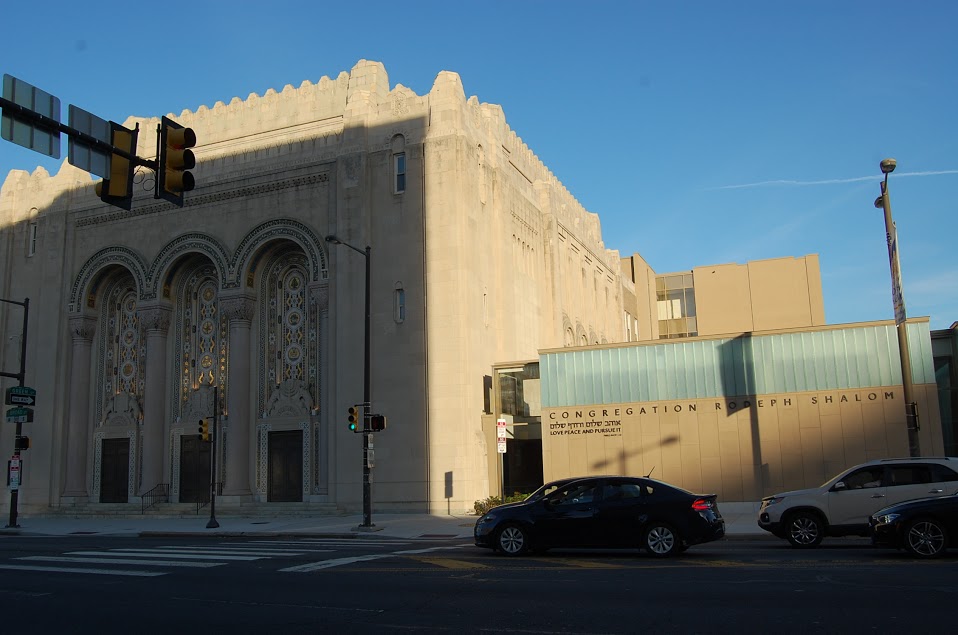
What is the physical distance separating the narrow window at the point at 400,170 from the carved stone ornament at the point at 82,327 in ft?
55.3

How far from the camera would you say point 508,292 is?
37469mm

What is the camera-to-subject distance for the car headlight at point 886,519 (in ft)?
45.8

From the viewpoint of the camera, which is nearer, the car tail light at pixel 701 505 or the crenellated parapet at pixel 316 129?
the car tail light at pixel 701 505

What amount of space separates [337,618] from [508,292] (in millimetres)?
28088

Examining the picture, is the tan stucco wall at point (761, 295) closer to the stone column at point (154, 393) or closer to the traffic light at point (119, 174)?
the stone column at point (154, 393)

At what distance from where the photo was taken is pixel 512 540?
1623 cm

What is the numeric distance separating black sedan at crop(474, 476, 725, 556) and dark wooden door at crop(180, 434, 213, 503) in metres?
23.5

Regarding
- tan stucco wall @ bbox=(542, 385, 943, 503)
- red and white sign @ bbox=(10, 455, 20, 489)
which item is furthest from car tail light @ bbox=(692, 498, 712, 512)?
red and white sign @ bbox=(10, 455, 20, 489)

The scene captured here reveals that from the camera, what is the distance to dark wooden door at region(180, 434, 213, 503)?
36.7 meters

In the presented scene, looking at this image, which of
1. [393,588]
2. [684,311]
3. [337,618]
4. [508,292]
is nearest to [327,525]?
[508,292]

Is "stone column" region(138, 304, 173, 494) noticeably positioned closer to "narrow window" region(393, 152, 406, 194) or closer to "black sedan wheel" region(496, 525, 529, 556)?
"narrow window" region(393, 152, 406, 194)

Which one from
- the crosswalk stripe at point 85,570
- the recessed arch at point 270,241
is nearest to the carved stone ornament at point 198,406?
the recessed arch at point 270,241

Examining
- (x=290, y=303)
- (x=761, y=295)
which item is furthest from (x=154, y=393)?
(x=761, y=295)

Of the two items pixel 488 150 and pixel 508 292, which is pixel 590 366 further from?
pixel 488 150
